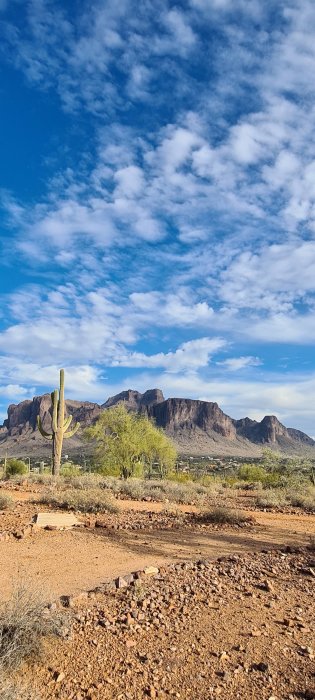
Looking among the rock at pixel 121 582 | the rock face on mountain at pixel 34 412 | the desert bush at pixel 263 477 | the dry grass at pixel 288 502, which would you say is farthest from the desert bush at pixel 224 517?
the rock face on mountain at pixel 34 412

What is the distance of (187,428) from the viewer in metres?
136

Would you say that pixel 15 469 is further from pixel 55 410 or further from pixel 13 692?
pixel 13 692

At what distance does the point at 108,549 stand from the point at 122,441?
23216 mm

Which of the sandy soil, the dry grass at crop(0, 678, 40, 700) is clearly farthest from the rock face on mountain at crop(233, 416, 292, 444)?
the dry grass at crop(0, 678, 40, 700)

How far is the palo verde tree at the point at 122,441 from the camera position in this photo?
32750mm

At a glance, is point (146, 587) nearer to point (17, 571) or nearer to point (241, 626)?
point (241, 626)

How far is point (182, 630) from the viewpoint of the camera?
219 inches

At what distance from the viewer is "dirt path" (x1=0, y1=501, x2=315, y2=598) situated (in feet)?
24.8

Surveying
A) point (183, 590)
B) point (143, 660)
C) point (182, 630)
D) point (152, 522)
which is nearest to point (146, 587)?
point (183, 590)

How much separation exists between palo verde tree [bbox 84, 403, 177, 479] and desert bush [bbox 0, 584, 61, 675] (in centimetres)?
2732

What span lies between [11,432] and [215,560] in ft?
502

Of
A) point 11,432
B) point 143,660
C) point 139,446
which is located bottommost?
point 143,660

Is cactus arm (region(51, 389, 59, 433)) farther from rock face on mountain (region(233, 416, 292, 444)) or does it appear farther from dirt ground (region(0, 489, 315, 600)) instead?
rock face on mountain (region(233, 416, 292, 444))

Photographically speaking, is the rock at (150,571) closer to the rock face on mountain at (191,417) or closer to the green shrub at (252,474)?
the green shrub at (252,474)
